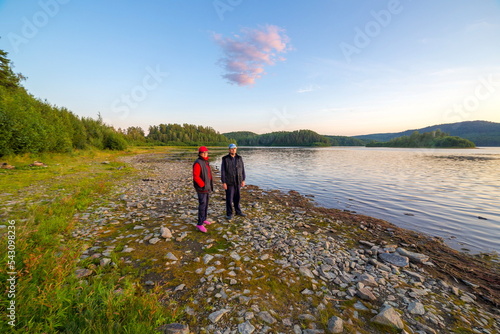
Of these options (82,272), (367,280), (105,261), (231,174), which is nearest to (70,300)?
(82,272)

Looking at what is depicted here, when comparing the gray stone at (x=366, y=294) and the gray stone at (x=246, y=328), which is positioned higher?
the gray stone at (x=246, y=328)

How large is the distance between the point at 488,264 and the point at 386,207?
7.46 metres

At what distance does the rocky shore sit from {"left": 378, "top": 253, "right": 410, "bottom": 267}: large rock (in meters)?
0.03

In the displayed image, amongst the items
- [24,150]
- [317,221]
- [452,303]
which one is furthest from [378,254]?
[24,150]

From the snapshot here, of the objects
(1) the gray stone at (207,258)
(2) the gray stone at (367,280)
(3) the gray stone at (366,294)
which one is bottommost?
(2) the gray stone at (367,280)

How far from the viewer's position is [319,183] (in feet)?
78.1

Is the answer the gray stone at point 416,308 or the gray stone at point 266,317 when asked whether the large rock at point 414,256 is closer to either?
the gray stone at point 416,308

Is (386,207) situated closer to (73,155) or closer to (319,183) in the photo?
(319,183)

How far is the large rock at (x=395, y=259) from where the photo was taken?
22.7 feet

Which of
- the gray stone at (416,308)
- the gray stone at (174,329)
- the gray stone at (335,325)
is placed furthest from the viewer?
the gray stone at (416,308)

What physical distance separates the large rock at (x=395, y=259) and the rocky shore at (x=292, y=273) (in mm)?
32

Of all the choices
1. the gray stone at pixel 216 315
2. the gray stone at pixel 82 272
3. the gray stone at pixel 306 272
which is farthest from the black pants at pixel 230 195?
the gray stone at pixel 216 315

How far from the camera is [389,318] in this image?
4.12 m

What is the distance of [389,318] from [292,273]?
2.47 m
